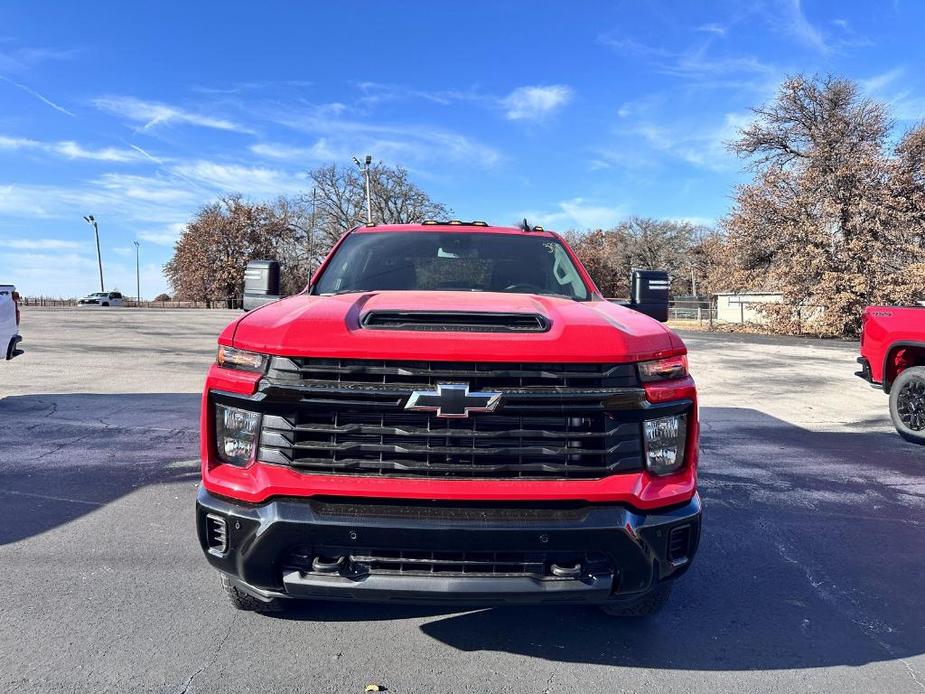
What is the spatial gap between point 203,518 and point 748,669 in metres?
2.35

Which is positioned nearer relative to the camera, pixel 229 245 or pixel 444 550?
pixel 444 550

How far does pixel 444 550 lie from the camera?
7.65ft

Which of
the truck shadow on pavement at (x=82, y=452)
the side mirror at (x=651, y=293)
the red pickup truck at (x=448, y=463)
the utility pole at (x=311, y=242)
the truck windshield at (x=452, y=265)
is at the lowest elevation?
the truck shadow on pavement at (x=82, y=452)

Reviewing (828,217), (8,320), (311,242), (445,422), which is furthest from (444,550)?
(311,242)

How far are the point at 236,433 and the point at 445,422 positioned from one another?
85 centimetres

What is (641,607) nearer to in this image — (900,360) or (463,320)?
(463,320)

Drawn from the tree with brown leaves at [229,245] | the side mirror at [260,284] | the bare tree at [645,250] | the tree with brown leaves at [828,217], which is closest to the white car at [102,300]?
the tree with brown leaves at [229,245]

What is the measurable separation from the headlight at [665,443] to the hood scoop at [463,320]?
1.94 feet

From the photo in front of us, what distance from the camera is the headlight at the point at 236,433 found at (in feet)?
8.17

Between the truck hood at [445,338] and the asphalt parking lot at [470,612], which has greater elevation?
the truck hood at [445,338]

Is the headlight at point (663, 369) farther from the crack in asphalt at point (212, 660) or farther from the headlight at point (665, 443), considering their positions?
the crack in asphalt at point (212, 660)

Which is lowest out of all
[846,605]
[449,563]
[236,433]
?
[846,605]

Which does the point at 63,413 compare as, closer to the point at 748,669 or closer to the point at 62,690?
the point at 62,690

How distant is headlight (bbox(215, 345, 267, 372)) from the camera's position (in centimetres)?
251
